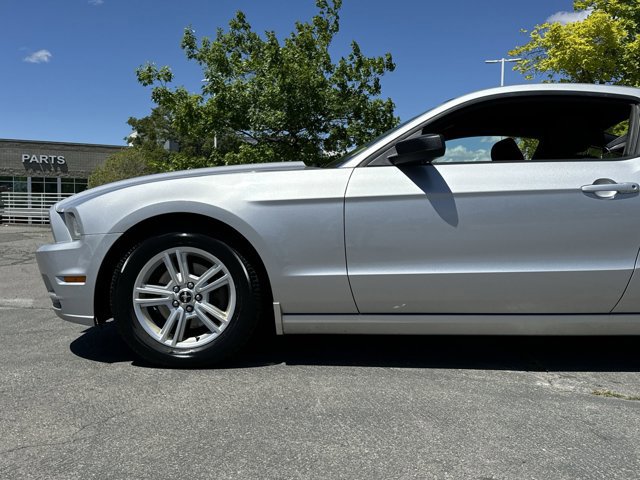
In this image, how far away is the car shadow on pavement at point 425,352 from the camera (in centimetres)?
333

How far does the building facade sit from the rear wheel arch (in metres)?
39.8

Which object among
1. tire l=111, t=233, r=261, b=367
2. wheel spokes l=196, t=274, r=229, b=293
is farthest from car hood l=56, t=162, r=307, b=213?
wheel spokes l=196, t=274, r=229, b=293

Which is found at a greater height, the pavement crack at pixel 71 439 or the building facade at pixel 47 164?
the building facade at pixel 47 164

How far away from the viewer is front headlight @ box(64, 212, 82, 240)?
3.16 m

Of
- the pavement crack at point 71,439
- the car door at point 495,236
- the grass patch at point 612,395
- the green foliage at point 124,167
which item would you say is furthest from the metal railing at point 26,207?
the grass patch at point 612,395

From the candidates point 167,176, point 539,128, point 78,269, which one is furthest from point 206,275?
point 539,128

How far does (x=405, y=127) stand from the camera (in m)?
3.23

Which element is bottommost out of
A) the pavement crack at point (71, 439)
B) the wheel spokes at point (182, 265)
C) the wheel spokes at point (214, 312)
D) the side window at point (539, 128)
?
the pavement crack at point (71, 439)

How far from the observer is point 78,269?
3139mm

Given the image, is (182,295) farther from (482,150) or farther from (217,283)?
(482,150)

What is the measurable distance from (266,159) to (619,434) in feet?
33.7

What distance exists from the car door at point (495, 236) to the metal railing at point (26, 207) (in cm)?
2203

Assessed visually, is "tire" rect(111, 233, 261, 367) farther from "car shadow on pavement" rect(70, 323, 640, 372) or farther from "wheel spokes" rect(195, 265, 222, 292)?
"car shadow on pavement" rect(70, 323, 640, 372)

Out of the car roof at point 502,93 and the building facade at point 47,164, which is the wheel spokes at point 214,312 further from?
the building facade at point 47,164
